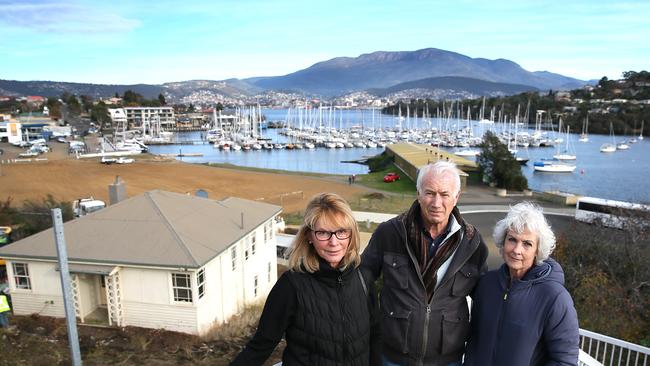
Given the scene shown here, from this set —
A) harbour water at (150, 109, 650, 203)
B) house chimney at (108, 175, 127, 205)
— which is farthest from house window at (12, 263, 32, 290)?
harbour water at (150, 109, 650, 203)

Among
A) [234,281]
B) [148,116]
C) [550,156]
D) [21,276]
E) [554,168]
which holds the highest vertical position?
[148,116]

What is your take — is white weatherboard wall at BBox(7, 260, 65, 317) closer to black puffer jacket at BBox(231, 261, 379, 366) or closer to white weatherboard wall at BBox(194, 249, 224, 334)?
white weatherboard wall at BBox(194, 249, 224, 334)

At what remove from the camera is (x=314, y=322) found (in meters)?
2.03

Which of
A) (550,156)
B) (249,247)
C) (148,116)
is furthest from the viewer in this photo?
(148,116)

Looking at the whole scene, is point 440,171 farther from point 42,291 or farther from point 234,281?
point 42,291

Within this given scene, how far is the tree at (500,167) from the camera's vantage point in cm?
3106

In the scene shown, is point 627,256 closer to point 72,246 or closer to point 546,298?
point 546,298

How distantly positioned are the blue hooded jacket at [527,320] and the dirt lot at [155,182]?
22956mm

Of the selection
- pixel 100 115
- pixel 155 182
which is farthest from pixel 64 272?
pixel 100 115

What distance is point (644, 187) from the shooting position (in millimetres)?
39625

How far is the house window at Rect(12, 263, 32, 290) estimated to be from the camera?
9.66 meters

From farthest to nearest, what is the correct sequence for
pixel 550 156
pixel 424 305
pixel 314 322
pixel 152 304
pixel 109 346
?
1. pixel 550 156
2. pixel 152 304
3. pixel 109 346
4. pixel 424 305
5. pixel 314 322

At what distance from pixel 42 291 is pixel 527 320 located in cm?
1046

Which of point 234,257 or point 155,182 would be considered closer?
point 234,257
